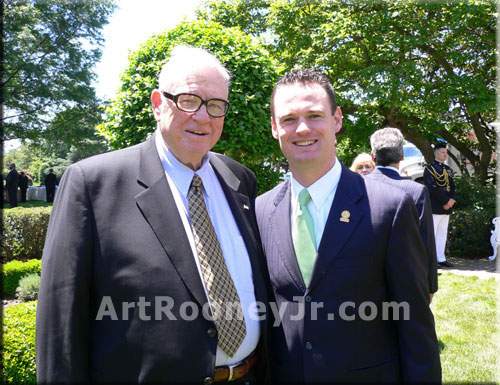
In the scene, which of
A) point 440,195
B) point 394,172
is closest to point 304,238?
point 394,172

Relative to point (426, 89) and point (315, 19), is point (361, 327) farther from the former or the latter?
point (315, 19)

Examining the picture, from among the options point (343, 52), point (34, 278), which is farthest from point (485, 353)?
point (343, 52)

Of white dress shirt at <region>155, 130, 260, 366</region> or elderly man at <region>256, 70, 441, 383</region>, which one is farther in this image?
white dress shirt at <region>155, 130, 260, 366</region>

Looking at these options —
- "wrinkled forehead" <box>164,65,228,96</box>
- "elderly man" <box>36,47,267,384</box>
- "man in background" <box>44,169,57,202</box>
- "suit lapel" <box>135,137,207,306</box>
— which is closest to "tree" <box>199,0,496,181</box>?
"wrinkled forehead" <box>164,65,228,96</box>

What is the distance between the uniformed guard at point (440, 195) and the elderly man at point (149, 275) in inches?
308

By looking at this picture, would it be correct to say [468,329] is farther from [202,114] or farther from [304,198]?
[202,114]

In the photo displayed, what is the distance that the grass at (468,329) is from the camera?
4004 mm

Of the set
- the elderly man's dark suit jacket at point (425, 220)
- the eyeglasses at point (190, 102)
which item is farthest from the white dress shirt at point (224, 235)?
the elderly man's dark suit jacket at point (425, 220)

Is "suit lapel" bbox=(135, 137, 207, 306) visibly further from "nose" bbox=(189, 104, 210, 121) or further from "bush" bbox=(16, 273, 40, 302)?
"bush" bbox=(16, 273, 40, 302)

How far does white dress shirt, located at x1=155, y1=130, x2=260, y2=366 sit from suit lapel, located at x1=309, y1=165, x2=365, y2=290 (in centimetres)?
35

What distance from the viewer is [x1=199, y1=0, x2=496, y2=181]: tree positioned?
32.3 feet

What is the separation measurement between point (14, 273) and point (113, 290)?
6.04 m

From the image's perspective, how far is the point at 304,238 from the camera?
2018 mm

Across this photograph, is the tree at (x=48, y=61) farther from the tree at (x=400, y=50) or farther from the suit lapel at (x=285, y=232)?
the suit lapel at (x=285, y=232)
